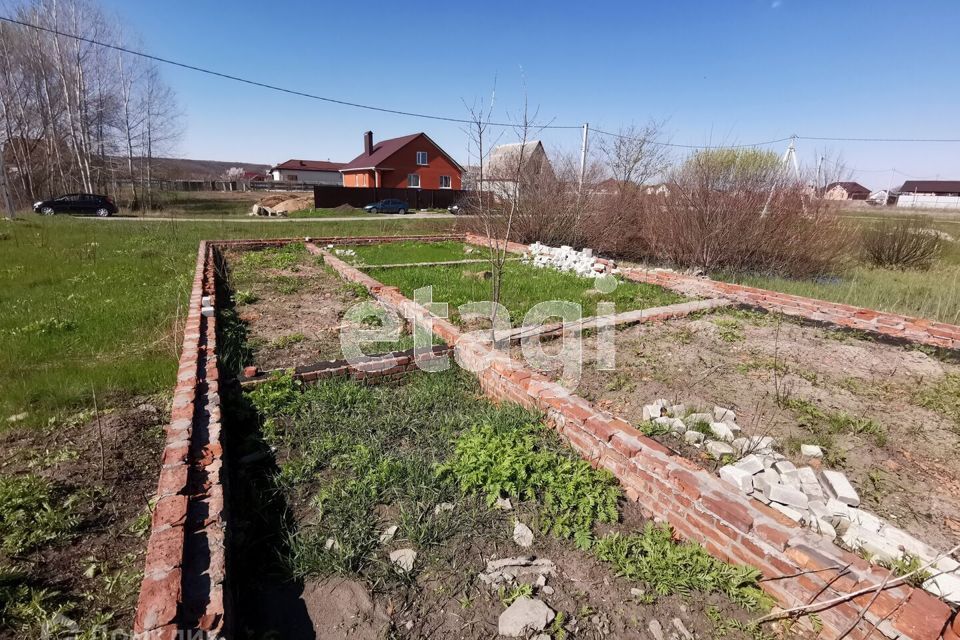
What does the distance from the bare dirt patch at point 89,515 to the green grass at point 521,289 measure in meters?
3.15

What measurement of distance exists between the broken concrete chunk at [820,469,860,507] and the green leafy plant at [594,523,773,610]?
28.2 inches

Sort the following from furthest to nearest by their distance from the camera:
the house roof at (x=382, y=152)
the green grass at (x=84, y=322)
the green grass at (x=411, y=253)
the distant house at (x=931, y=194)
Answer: the distant house at (x=931, y=194), the house roof at (x=382, y=152), the green grass at (x=411, y=253), the green grass at (x=84, y=322)

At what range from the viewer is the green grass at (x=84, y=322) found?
136 inches

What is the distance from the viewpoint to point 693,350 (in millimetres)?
4473

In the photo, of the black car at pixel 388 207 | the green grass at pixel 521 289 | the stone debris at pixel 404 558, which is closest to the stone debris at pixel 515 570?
the stone debris at pixel 404 558

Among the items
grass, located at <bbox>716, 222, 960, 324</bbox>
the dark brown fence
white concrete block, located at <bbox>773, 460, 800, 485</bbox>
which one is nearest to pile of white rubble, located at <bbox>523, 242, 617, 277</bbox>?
grass, located at <bbox>716, 222, 960, 324</bbox>

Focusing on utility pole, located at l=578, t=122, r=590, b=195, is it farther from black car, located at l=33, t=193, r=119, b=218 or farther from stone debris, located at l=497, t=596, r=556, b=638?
black car, located at l=33, t=193, r=119, b=218

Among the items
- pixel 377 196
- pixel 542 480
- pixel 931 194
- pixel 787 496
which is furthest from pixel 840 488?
pixel 931 194

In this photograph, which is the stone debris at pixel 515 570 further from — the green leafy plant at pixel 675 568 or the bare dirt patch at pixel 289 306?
the bare dirt patch at pixel 289 306

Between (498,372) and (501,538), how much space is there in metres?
1.55

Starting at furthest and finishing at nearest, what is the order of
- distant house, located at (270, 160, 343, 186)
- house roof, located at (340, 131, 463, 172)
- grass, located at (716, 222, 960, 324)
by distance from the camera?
distant house, located at (270, 160, 343, 186) < house roof, located at (340, 131, 463, 172) < grass, located at (716, 222, 960, 324)

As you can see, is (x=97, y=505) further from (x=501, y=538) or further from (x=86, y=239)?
(x=86, y=239)

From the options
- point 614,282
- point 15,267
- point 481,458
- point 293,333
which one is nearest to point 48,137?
point 15,267

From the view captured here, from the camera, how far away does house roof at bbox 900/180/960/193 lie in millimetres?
54497
